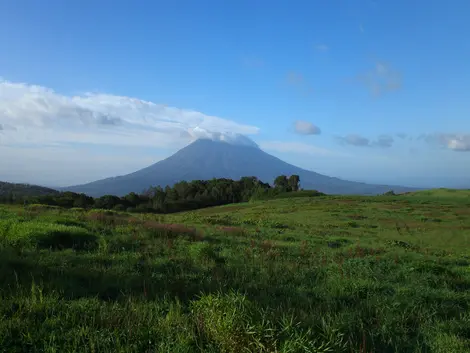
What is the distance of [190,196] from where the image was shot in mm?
111375

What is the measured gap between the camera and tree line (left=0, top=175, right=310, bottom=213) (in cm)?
8500

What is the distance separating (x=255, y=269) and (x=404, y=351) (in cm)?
511

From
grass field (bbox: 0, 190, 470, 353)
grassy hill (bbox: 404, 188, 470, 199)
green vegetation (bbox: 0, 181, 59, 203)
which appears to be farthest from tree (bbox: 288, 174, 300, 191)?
grass field (bbox: 0, 190, 470, 353)

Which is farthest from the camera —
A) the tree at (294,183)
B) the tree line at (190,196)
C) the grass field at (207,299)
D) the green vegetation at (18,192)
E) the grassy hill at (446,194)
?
the tree at (294,183)

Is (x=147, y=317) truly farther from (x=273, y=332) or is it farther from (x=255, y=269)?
(x=255, y=269)

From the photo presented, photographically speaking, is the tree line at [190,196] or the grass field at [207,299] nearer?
the grass field at [207,299]

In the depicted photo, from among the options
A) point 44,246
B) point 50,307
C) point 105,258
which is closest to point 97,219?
point 44,246

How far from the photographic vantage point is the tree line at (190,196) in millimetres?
85000

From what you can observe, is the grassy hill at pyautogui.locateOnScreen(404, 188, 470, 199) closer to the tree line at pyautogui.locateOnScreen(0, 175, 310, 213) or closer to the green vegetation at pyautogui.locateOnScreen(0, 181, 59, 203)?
the tree line at pyautogui.locateOnScreen(0, 175, 310, 213)

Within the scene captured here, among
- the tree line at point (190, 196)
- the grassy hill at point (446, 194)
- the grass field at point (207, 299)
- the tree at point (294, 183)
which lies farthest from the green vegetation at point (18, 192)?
the grassy hill at point (446, 194)

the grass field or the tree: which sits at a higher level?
the tree

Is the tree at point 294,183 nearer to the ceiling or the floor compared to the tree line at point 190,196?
nearer to the ceiling

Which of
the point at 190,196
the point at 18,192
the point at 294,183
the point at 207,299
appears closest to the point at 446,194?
the point at 294,183

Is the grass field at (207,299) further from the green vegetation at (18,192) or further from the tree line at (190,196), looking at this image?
the green vegetation at (18,192)
